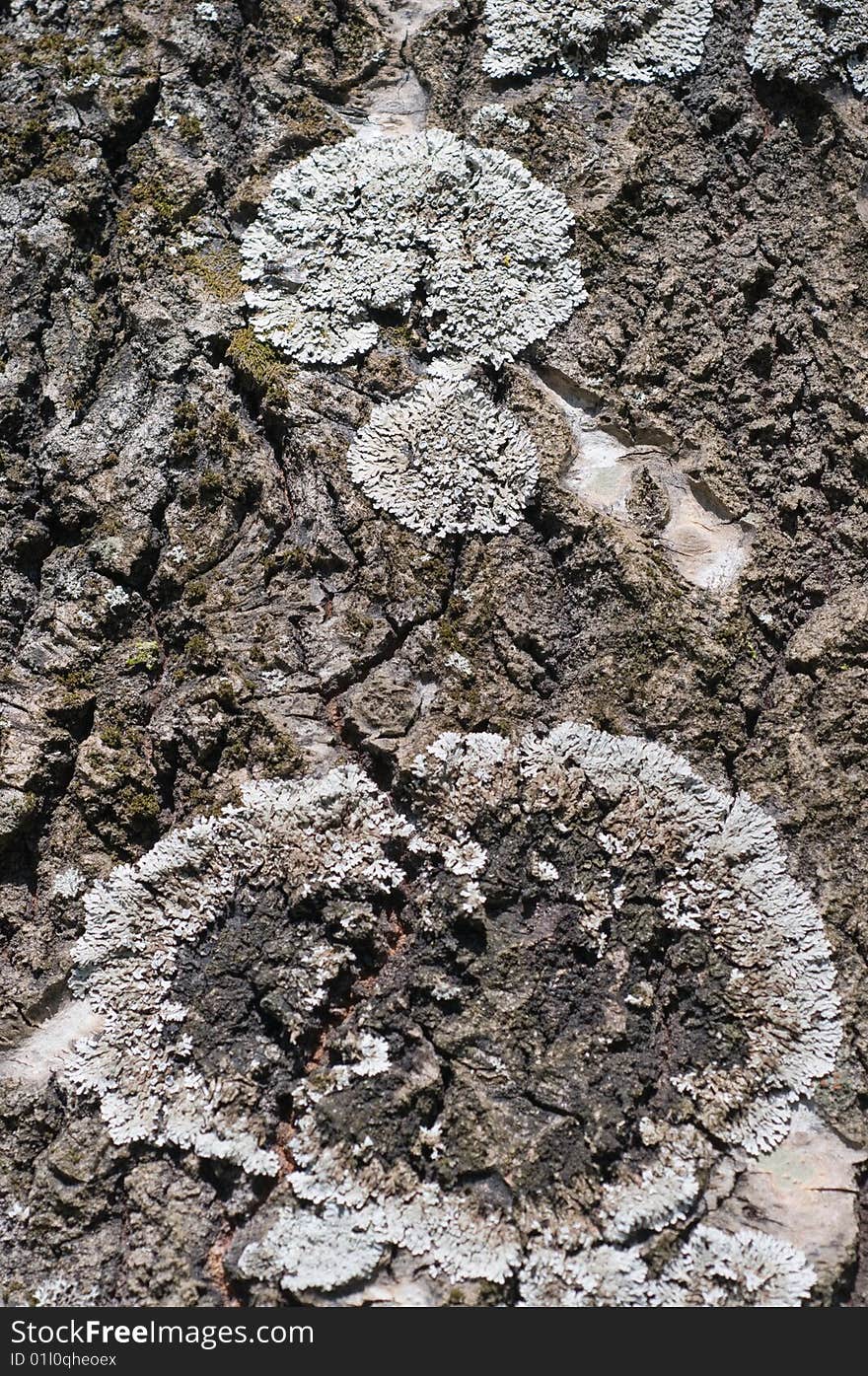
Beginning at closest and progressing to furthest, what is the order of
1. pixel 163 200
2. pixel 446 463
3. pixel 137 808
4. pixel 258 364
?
pixel 137 808
pixel 446 463
pixel 258 364
pixel 163 200

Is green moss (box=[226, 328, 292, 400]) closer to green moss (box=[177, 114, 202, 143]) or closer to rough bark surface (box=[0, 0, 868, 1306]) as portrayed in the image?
rough bark surface (box=[0, 0, 868, 1306])

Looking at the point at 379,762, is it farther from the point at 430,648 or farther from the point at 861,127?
the point at 861,127

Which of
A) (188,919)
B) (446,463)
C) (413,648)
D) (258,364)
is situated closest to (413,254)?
(258,364)

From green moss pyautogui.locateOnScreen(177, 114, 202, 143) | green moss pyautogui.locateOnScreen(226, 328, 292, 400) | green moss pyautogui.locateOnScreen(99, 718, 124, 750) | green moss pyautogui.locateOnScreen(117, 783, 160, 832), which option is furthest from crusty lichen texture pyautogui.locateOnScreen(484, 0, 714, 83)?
green moss pyautogui.locateOnScreen(117, 783, 160, 832)

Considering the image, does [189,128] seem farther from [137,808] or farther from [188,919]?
[188,919]

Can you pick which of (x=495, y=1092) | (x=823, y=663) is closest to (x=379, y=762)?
(x=495, y=1092)

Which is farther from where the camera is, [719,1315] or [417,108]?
[417,108]
